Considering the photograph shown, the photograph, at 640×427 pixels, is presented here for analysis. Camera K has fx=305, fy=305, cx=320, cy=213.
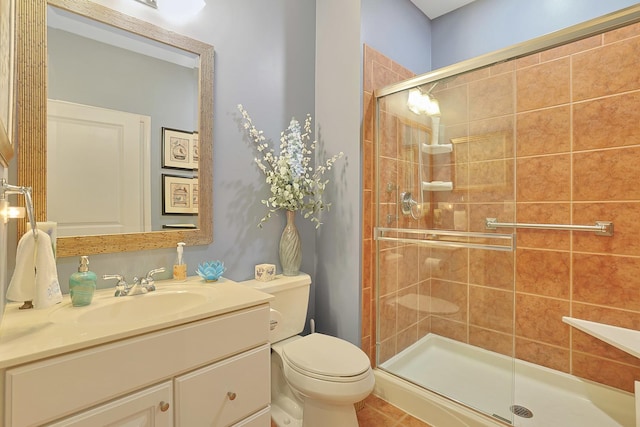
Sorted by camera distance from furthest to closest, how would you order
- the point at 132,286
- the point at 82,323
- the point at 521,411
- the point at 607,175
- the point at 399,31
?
the point at 399,31
the point at 607,175
the point at 521,411
the point at 132,286
the point at 82,323

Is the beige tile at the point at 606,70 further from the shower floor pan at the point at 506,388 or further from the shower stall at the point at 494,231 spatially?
the shower floor pan at the point at 506,388

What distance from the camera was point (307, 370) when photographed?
1.32 meters

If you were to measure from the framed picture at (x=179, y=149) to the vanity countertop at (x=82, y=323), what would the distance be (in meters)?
0.58

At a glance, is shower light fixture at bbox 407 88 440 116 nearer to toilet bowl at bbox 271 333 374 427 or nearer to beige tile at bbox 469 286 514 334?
beige tile at bbox 469 286 514 334

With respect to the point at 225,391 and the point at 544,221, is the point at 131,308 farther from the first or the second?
the point at 544,221

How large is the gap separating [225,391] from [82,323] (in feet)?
1.66

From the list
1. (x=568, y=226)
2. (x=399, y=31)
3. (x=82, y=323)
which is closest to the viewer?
(x=82, y=323)

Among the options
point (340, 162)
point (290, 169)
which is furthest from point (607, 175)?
point (290, 169)

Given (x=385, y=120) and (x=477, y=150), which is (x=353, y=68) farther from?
(x=477, y=150)

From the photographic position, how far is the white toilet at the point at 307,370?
1.27 meters

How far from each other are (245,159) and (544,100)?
1.91 m

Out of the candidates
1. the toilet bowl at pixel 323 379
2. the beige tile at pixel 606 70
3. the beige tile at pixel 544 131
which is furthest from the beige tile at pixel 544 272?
the toilet bowl at pixel 323 379

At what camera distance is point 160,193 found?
55.9 inches

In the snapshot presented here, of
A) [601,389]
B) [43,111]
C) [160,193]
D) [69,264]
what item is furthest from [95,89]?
[601,389]
